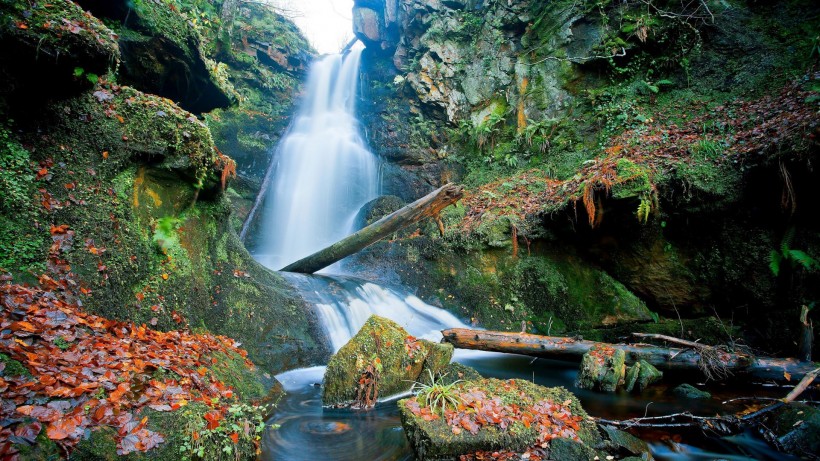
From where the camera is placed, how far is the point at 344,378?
492 cm

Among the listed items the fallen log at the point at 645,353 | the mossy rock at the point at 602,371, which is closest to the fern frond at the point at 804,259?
the fallen log at the point at 645,353

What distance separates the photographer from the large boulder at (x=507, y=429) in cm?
325

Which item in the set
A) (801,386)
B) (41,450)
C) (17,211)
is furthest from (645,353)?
(17,211)

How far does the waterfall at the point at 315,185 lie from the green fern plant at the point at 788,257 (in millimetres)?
10719

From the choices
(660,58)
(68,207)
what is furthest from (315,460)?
(660,58)

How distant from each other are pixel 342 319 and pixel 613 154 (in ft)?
26.8

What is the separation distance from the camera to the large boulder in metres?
3.25

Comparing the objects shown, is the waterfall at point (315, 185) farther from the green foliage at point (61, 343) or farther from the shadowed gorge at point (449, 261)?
the green foliage at point (61, 343)

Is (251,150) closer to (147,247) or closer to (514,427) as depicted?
(147,247)

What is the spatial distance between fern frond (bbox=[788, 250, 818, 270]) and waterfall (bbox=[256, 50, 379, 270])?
35.8 feet

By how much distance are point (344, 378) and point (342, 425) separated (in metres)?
0.61

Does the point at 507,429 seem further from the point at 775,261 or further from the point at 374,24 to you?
the point at 374,24

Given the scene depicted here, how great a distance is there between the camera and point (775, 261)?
6242mm

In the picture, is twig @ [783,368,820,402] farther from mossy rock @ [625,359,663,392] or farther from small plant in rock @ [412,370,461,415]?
small plant in rock @ [412,370,461,415]
